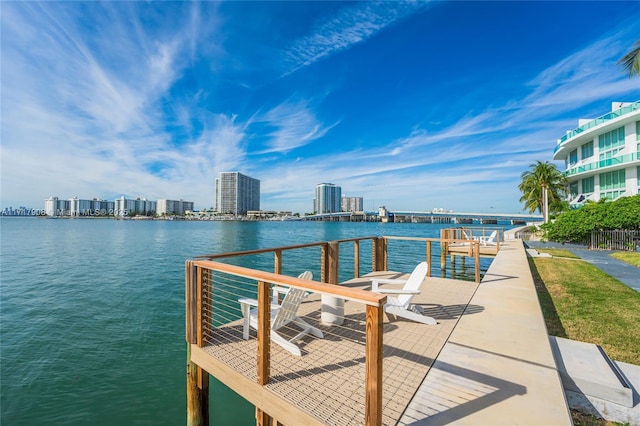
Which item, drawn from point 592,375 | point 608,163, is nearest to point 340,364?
point 592,375

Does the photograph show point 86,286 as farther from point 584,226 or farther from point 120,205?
point 120,205

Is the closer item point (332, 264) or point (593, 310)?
point (593, 310)

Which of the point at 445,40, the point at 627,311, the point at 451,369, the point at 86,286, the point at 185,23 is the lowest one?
the point at 86,286

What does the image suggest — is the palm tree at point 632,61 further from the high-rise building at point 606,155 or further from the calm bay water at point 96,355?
the calm bay water at point 96,355

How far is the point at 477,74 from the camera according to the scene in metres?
17.0

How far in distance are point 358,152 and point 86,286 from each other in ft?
112

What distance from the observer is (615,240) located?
17.5m

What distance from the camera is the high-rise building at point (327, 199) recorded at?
488 ft

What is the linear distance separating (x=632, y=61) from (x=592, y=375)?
19925 mm

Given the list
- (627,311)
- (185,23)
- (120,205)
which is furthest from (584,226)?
(120,205)

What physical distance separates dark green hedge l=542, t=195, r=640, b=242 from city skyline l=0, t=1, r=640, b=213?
25.7 ft

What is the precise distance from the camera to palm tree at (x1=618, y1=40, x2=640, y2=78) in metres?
13.5

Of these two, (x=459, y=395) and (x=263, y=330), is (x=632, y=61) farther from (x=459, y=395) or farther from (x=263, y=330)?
(x=263, y=330)

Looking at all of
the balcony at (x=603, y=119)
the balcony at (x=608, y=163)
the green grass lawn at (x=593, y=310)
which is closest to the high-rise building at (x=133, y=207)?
the balcony at (x=603, y=119)
